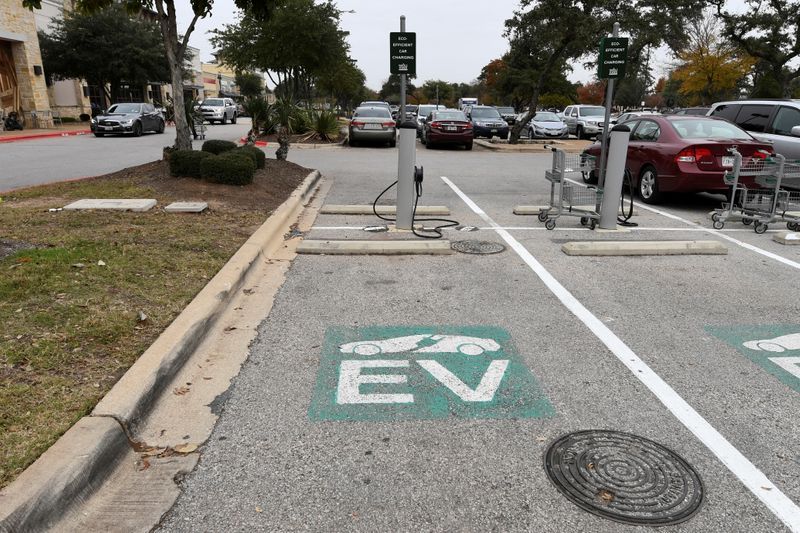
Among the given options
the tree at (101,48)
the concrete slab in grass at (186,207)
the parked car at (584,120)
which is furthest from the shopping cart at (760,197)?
the tree at (101,48)

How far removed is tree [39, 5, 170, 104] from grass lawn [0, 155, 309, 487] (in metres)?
34.3

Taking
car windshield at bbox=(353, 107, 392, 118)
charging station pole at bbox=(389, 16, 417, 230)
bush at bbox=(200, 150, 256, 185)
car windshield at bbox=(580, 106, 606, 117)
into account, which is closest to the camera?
charging station pole at bbox=(389, 16, 417, 230)

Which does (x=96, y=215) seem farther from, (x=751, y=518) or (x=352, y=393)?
(x=751, y=518)

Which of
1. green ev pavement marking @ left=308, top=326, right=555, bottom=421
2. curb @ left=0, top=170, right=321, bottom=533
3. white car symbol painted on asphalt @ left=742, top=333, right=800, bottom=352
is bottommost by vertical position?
white car symbol painted on asphalt @ left=742, top=333, right=800, bottom=352

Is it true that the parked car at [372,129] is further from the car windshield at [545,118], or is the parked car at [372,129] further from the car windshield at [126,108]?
the car windshield at [126,108]

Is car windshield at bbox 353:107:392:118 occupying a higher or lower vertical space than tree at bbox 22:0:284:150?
lower

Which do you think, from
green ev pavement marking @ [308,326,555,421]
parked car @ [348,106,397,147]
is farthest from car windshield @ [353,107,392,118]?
green ev pavement marking @ [308,326,555,421]

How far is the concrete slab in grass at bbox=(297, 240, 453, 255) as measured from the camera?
6824mm

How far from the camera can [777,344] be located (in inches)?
170

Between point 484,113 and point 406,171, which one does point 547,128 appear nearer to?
point 484,113

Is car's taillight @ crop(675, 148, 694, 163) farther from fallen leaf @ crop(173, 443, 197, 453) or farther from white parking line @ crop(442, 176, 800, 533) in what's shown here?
fallen leaf @ crop(173, 443, 197, 453)

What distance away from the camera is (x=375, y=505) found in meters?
2.61

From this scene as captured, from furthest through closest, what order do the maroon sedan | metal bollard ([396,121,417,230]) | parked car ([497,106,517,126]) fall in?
1. parked car ([497,106,517,126])
2. the maroon sedan
3. metal bollard ([396,121,417,230])

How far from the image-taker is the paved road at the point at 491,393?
103 inches
